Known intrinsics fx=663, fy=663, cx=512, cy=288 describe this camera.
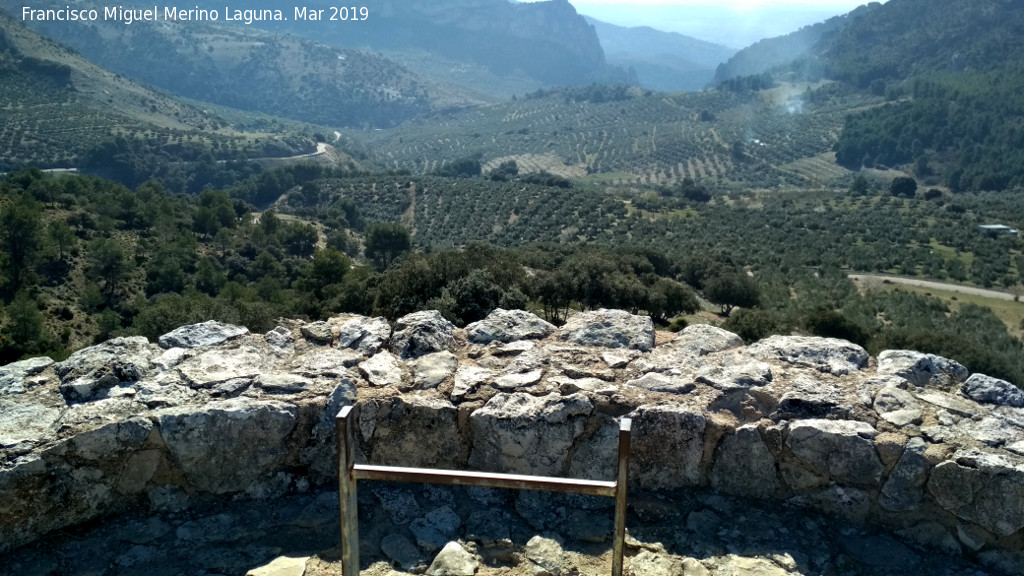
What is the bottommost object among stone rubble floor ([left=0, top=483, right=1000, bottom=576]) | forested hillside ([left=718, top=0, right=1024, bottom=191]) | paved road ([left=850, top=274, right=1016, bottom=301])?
paved road ([left=850, top=274, right=1016, bottom=301])

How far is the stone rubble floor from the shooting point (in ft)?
16.2

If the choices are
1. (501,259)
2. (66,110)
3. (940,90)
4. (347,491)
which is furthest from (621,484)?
(940,90)

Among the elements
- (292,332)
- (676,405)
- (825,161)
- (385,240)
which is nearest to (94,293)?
(385,240)

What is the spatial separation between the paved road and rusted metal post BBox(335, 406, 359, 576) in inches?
1695

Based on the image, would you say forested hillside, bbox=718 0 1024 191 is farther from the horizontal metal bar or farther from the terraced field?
the horizontal metal bar

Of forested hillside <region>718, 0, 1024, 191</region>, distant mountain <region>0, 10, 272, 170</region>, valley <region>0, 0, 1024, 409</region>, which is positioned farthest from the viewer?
forested hillside <region>718, 0, 1024, 191</region>

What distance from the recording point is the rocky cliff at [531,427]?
511 centimetres

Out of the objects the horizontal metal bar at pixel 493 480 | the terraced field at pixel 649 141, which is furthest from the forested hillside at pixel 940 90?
the horizontal metal bar at pixel 493 480

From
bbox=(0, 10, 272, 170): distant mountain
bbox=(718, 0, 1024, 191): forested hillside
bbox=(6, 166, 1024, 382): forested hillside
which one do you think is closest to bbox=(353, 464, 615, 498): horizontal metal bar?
bbox=(6, 166, 1024, 382): forested hillside

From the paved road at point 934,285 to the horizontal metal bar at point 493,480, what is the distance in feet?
140

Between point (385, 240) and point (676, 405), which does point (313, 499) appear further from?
point (385, 240)

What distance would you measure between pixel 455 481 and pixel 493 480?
0.21m

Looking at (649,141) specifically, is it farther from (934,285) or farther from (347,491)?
(347,491)

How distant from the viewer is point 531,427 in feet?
18.4
